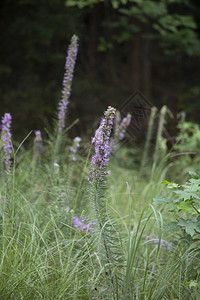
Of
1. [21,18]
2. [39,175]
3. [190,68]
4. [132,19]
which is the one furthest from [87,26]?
[39,175]

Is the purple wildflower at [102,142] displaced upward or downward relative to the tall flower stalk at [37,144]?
upward

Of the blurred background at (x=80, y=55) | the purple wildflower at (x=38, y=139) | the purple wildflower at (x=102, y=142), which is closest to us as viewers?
the purple wildflower at (x=102, y=142)

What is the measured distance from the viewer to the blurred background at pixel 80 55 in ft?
25.5

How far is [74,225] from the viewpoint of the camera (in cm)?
244

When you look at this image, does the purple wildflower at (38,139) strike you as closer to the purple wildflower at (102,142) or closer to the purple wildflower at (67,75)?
the purple wildflower at (67,75)

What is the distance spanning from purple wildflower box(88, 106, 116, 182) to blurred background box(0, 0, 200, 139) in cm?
519

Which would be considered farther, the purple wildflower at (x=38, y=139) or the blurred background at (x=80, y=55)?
the blurred background at (x=80, y=55)

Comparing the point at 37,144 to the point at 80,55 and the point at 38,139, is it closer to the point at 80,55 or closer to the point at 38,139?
the point at 38,139

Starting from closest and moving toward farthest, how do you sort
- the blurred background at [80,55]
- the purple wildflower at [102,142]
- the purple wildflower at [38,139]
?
1. the purple wildflower at [102,142]
2. the purple wildflower at [38,139]
3. the blurred background at [80,55]

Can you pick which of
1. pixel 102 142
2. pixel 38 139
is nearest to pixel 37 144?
pixel 38 139

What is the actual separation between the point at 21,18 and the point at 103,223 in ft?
23.9

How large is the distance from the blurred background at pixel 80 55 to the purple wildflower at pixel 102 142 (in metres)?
5.19

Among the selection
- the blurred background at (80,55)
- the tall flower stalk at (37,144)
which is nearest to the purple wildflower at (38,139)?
the tall flower stalk at (37,144)

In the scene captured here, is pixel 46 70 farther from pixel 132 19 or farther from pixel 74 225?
pixel 74 225
